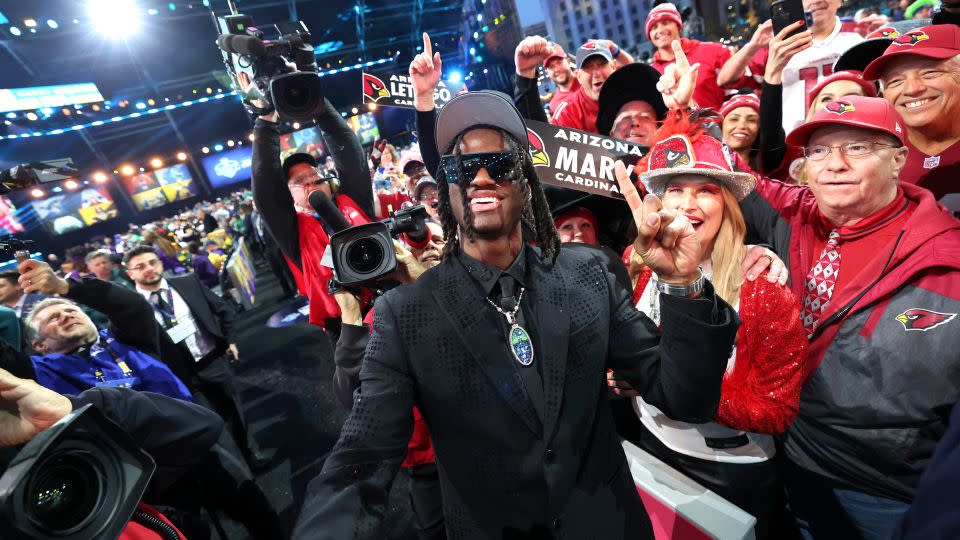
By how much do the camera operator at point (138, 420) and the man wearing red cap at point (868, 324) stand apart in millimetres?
2788

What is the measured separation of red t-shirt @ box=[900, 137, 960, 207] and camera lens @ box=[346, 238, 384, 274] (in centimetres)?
266

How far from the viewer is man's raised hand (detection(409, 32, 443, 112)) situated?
8.20ft

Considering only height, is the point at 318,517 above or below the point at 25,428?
below

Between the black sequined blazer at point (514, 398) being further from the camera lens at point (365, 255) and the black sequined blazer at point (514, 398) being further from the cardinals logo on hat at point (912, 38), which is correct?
the cardinals logo on hat at point (912, 38)

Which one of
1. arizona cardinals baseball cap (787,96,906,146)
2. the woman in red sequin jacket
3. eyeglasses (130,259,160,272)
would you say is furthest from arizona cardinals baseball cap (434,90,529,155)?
eyeglasses (130,259,160,272)

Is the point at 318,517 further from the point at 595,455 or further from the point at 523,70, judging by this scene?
the point at 523,70

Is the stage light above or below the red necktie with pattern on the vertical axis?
above

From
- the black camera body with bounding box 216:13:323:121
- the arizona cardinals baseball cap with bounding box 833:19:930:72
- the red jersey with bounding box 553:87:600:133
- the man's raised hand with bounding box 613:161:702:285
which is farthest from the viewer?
the red jersey with bounding box 553:87:600:133

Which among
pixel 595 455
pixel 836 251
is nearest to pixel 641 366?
pixel 595 455

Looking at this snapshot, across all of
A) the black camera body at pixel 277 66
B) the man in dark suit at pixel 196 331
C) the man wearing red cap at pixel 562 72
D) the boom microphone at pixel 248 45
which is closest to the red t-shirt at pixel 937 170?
the man wearing red cap at pixel 562 72

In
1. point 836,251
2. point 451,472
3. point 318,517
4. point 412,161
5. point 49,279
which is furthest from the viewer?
point 412,161

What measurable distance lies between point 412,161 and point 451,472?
4741 mm

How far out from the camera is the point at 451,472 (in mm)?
1309

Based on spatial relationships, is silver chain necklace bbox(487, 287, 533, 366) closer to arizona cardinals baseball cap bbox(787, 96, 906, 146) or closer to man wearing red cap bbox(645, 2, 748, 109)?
arizona cardinals baseball cap bbox(787, 96, 906, 146)
